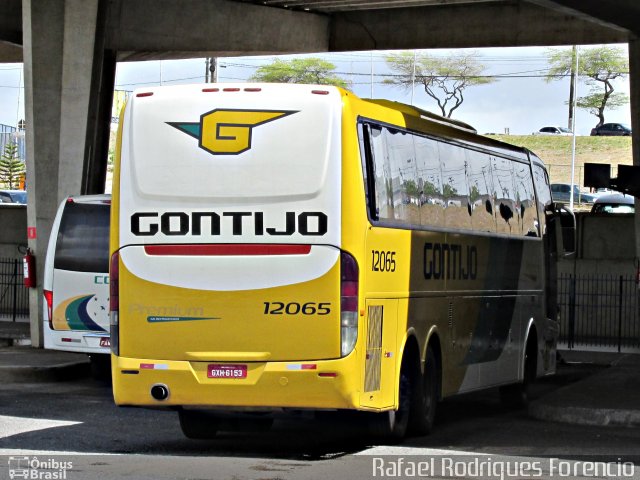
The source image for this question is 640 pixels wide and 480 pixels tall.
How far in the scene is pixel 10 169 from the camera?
8656cm

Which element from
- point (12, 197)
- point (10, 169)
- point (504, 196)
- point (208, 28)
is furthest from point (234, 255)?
point (10, 169)

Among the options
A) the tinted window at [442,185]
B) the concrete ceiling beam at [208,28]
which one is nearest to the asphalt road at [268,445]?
the tinted window at [442,185]

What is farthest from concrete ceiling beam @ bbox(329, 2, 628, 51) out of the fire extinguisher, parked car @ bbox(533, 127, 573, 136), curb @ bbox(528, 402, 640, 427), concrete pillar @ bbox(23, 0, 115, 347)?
parked car @ bbox(533, 127, 573, 136)

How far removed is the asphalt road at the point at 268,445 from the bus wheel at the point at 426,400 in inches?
6.3

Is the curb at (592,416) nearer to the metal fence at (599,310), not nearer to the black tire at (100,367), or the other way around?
the black tire at (100,367)

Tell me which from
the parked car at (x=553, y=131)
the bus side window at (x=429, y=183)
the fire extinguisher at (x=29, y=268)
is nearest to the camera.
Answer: the bus side window at (x=429, y=183)

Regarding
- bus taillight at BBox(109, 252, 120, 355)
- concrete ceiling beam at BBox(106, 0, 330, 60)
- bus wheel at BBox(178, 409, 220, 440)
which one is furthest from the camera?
concrete ceiling beam at BBox(106, 0, 330, 60)

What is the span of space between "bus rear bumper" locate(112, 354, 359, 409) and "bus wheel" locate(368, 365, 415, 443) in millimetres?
957

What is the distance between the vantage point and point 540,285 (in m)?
19.0

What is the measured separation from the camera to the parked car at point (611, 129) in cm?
9650

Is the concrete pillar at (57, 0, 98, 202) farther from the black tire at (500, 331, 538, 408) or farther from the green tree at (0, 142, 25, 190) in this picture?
the green tree at (0, 142, 25, 190)

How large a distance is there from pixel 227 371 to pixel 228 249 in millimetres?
1075

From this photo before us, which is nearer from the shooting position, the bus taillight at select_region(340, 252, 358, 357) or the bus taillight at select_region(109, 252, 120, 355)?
the bus taillight at select_region(340, 252, 358, 357)

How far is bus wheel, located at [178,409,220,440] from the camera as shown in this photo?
1313 centimetres
